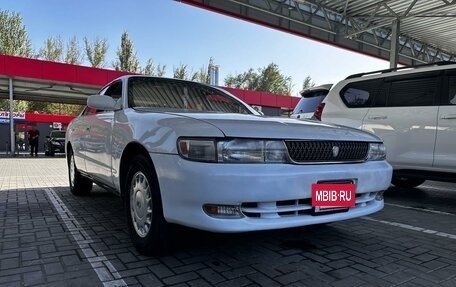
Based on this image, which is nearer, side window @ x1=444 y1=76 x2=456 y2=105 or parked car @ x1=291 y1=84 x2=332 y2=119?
side window @ x1=444 y1=76 x2=456 y2=105

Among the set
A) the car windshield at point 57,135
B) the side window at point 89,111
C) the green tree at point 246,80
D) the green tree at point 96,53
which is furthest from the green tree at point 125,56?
the side window at point 89,111

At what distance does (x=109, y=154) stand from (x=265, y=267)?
1.90m

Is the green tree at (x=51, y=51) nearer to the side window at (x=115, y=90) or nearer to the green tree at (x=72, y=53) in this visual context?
the green tree at (x=72, y=53)

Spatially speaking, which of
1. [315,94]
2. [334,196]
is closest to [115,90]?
[334,196]

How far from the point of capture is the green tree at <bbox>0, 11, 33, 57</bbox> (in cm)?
3324

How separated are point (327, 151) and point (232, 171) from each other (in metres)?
0.84

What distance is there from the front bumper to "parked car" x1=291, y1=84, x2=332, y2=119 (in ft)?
18.6

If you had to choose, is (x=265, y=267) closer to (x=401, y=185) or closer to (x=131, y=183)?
(x=131, y=183)

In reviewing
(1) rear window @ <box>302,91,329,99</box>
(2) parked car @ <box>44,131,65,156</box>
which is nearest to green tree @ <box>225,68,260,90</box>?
(2) parked car @ <box>44,131,65,156</box>

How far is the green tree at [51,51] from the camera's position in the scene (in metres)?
38.9

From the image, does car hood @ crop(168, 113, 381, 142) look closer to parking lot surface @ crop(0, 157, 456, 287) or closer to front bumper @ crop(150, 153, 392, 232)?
front bumper @ crop(150, 153, 392, 232)

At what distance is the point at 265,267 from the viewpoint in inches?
113

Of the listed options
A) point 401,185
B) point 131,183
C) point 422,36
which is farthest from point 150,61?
point 131,183

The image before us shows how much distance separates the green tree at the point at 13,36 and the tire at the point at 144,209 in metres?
→ 35.5
